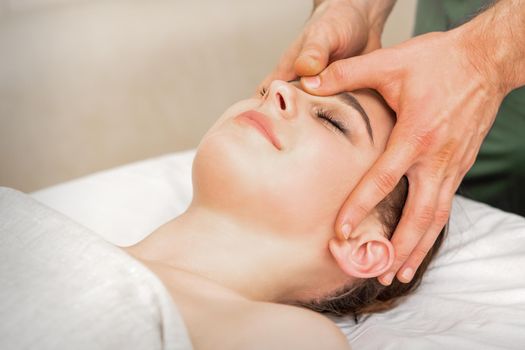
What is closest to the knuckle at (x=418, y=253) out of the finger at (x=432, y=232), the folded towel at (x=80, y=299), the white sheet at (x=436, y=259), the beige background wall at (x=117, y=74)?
the finger at (x=432, y=232)

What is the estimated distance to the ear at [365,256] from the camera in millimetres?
1248

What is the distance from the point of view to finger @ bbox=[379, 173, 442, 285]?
4.10 feet

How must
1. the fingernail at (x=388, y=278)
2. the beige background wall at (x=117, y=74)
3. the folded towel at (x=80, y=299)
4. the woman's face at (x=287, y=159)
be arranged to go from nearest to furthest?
the folded towel at (x=80, y=299) < the woman's face at (x=287, y=159) < the fingernail at (x=388, y=278) < the beige background wall at (x=117, y=74)

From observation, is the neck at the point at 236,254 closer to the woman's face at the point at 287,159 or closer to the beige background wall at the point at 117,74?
the woman's face at the point at 287,159

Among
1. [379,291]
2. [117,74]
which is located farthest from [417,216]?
[117,74]

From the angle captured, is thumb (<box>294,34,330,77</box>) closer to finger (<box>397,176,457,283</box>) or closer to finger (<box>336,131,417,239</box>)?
finger (<box>336,131,417,239</box>)

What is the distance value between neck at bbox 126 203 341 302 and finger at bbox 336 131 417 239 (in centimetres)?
8

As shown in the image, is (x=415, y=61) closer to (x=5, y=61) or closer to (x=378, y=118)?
(x=378, y=118)

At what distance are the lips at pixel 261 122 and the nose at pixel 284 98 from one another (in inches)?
1.4

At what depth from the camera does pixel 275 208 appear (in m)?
1.20

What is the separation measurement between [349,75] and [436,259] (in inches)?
20.0

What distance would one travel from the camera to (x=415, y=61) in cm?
130

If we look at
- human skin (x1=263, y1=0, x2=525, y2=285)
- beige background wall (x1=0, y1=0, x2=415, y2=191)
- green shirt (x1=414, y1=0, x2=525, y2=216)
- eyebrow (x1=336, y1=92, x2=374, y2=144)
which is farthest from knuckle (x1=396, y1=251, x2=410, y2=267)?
beige background wall (x1=0, y1=0, x2=415, y2=191)

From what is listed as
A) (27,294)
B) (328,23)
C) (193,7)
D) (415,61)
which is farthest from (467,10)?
(193,7)
